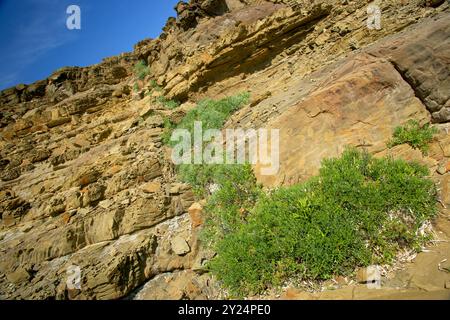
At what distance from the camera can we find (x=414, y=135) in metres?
5.26

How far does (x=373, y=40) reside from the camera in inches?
304

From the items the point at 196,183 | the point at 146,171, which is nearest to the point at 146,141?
the point at 146,171

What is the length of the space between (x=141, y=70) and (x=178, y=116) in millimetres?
6461

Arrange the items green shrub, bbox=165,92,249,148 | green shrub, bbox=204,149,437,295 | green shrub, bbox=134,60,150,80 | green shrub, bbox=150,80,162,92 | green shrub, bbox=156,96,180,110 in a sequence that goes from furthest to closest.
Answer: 1. green shrub, bbox=134,60,150,80
2. green shrub, bbox=150,80,162,92
3. green shrub, bbox=156,96,180,110
4. green shrub, bbox=165,92,249,148
5. green shrub, bbox=204,149,437,295

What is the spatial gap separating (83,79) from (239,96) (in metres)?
11.8

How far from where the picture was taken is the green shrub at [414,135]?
5160mm

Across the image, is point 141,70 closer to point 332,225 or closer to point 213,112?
point 213,112

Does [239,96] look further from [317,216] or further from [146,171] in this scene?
[317,216]

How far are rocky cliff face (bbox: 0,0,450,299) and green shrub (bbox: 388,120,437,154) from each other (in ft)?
0.46

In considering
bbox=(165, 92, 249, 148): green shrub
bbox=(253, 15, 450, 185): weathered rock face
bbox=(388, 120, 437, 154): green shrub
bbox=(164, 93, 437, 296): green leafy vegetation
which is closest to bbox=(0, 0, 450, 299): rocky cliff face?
bbox=(253, 15, 450, 185): weathered rock face

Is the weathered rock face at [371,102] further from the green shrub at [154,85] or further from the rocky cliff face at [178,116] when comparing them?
the green shrub at [154,85]

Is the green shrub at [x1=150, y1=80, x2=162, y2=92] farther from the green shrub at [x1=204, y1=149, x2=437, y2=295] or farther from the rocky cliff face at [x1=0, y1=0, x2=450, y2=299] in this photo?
the green shrub at [x1=204, y1=149, x2=437, y2=295]

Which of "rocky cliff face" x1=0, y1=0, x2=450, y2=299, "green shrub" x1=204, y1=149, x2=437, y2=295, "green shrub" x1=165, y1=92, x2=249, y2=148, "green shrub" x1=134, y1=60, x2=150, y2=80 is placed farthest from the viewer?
"green shrub" x1=134, y1=60, x2=150, y2=80

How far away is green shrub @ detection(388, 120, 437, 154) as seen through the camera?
5.16 meters
